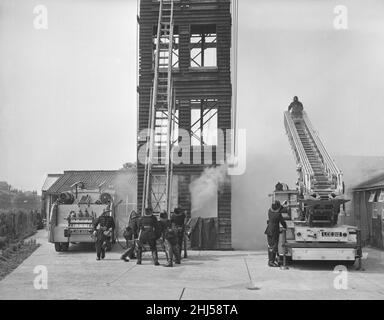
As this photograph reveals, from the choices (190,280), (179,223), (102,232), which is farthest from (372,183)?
(190,280)

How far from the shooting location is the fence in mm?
20931

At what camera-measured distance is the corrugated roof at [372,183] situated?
1847 cm

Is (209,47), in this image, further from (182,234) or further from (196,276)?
(196,276)

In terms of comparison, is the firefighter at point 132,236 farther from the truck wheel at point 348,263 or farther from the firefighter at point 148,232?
the truck wheel at point 348,263

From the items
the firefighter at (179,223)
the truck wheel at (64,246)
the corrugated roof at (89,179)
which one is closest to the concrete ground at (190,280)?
the firefighter at (179,223)

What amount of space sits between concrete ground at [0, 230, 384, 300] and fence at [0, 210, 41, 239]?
21.0ft

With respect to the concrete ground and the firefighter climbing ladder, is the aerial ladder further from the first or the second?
the firefighter climbing ladder

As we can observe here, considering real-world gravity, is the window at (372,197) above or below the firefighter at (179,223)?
above

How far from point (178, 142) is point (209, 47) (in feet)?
15.8

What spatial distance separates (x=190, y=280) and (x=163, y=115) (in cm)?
977

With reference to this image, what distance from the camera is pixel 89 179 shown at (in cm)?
4066

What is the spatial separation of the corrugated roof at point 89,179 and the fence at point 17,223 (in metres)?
4.68

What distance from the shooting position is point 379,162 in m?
25.7
